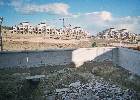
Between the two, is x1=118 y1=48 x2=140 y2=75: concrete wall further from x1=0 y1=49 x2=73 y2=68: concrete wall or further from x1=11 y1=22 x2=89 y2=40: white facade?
x1=11 y1=22 x2=89 y2=40: white facade

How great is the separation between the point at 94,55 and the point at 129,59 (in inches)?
182

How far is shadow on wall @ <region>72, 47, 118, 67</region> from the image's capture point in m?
23.2

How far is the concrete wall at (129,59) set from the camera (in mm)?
18411

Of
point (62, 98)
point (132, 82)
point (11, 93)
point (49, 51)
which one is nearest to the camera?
point (11, 93)

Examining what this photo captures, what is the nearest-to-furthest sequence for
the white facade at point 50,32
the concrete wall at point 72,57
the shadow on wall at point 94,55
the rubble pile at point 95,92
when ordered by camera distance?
the rubble pile at point 95,92, the concrete wall at point 72,57, the shadow on wall at point 94,55, the white facade at point 50,32

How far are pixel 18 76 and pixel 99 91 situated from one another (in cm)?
758

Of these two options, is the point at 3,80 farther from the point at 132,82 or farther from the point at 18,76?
the point at 132,82

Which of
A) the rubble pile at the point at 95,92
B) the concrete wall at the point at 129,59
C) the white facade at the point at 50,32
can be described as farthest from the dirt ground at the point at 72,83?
the white facade at the point at 50,32

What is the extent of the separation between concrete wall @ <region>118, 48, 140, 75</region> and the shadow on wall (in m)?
0.89

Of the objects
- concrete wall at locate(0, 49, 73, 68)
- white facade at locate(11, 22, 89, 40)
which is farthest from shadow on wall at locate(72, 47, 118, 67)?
white facade at locate(11, 22, 89, 40)

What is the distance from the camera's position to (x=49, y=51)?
21906 millimetres

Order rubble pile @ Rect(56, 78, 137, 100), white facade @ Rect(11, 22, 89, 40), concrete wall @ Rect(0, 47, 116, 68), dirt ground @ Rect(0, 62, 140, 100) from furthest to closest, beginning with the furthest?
1. white facade @ Rect(11, 22, 89, 40)
2. concrete wall @ Rect(0, 47, 116, 68)
3. rubble pile @ Rect(56, 78, 137, 100)
4. dirt ground @ Rect(0, 62, 140, 100)

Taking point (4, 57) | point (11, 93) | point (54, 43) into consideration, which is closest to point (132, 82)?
point (11, 93)

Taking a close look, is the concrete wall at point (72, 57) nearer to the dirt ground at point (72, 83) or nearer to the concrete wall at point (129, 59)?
the concrete wall at point (129, 59)
